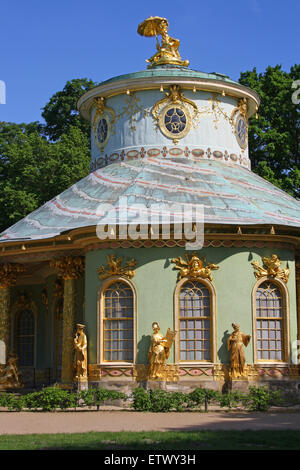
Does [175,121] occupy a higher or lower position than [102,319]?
higher

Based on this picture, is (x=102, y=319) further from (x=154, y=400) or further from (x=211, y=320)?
(x=154, y=400)

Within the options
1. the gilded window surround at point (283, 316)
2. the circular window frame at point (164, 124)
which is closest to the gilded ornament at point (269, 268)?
the gilded window surround at point (283, 316)

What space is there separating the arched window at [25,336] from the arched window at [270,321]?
31.6 ft

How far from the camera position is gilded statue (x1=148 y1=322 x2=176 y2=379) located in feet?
67.1

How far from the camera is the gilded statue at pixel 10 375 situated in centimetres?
2419

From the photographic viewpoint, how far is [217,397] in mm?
18469

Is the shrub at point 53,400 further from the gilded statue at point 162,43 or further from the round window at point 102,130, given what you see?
the gilded statue at point 162,43

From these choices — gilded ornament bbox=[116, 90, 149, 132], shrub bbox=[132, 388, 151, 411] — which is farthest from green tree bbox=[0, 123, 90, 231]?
shrub bbox=[132, 388, 151, 411]

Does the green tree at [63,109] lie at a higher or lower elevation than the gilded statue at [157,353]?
higher

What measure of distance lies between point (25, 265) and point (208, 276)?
7367 mm

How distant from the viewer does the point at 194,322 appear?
833 inches

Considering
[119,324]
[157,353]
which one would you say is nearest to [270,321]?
[157,353]

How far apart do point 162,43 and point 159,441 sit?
781 inches

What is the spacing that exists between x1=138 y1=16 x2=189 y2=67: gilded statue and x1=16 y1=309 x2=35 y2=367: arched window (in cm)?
1062
